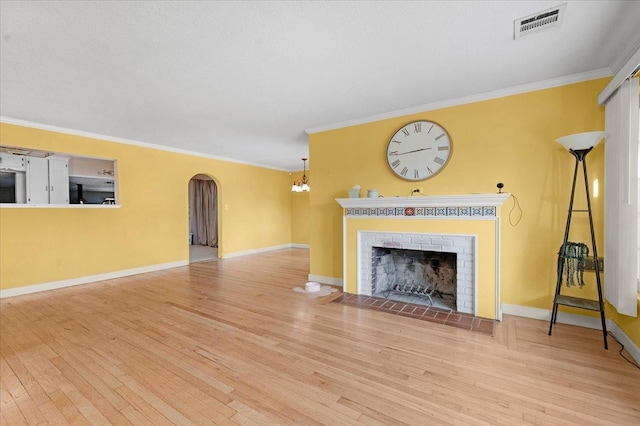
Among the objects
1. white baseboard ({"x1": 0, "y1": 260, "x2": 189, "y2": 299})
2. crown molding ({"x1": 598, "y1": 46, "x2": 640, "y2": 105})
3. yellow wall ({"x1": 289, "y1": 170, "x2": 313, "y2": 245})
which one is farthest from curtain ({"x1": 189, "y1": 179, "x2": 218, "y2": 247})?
crown molding ({"x1": 598, "y1": 46, "x2": 640, "y2": 105})

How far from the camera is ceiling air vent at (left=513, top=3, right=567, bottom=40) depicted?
2.00 meters

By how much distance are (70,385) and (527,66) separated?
4.69 meters

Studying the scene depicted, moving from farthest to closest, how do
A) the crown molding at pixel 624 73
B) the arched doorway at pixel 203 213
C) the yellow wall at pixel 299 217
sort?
the arched doorway at pixel 203 213
the yellow wall at pixel 299 217
the crown molding at pixel 624 73

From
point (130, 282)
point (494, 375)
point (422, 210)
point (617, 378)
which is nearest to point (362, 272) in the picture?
point (422, 210)

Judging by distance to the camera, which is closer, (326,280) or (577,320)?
(577,320)

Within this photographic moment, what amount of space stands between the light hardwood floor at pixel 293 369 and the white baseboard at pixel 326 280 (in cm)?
100

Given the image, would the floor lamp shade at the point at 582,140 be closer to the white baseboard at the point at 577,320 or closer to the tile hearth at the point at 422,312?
the white baseboard at the point at 577,320

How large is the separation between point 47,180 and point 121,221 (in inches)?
48.4

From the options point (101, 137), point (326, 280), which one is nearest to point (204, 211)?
point (101, 137)

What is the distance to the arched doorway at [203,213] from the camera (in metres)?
9.55

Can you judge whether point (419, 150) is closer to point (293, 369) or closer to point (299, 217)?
point (293, 369)

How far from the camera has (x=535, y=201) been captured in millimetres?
3178

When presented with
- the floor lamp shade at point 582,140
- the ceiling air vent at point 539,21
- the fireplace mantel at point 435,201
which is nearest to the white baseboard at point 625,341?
the fireplace mantel at point 435,201

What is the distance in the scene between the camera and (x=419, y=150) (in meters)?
3.85
